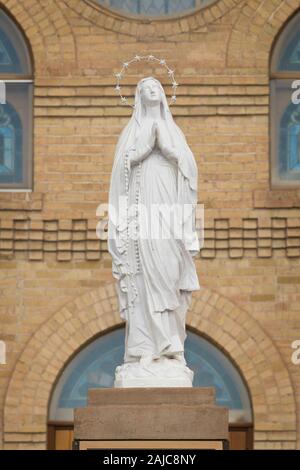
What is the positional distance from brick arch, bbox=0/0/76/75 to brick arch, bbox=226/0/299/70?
1.78 m

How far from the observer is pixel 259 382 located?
24047mm

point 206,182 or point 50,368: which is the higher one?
point 206,182

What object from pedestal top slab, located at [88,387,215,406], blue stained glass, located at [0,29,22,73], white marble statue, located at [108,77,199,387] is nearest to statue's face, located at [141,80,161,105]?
white marble statue, located at [108,77,199,387]

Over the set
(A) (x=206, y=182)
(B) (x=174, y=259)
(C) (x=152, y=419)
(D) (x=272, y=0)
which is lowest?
(C) (x=152, y=419)

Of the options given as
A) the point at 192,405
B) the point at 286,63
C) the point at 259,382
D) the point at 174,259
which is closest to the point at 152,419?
the point at 192,405

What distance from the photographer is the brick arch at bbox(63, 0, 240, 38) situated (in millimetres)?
24781

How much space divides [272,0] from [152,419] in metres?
8.01

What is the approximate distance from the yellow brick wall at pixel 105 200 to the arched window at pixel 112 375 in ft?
0.72

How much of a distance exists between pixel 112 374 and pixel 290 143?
3255 millimetres

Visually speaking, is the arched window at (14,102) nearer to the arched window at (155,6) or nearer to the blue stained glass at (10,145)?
the blue stained glass at (10,145)

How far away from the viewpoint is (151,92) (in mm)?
19203

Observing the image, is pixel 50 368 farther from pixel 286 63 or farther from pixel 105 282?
pixel 286 63

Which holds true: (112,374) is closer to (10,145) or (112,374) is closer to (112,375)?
(112,375)

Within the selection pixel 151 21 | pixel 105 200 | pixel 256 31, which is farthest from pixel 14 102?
pixel 256 31
